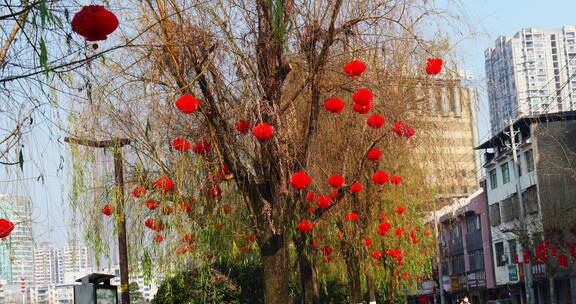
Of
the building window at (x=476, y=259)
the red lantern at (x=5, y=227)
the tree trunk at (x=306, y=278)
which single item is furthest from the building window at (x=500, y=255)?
the red lantern at (x=5, y=227)

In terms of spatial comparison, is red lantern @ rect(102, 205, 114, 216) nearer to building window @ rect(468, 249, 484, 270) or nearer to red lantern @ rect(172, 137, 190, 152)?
red lantern @ rect(172, 137, 190, 152)

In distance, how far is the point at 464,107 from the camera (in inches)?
501

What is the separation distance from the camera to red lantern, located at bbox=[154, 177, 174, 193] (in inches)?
449

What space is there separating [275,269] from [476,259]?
49416mm

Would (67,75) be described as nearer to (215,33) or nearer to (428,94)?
(215,33)

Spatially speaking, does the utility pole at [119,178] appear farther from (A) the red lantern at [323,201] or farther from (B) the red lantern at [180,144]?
(A) the red lantern at [323,201]

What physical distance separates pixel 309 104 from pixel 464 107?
236cm

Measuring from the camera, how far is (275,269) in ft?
39.0

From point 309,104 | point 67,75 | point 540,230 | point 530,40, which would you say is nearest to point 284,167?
point 309,104

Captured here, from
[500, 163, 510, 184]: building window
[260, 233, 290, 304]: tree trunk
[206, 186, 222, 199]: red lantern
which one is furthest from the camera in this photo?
[500, 163, 510, 184]: building window

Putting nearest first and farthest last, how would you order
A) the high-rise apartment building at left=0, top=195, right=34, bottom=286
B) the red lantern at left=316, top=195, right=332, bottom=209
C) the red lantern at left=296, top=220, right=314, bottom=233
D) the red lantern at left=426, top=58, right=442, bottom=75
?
the high-rise apartment building at left=0, top=195, right=34, bottom=286 → the red lantern at left=426, top=58, right=442, bottom=75 → the red lantern at left=316, top=195, right=332, bottom=209 → the red lantern at left=296, top=220, right=314, bottom=233

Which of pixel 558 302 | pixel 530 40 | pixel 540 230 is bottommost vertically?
pixel 558 302

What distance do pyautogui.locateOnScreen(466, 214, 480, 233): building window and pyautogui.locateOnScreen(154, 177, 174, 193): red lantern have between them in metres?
48.2

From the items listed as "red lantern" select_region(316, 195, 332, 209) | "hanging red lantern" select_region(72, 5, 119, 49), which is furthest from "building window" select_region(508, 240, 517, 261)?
"hanging red lantern" select_region(72, 5, 119, 49)
